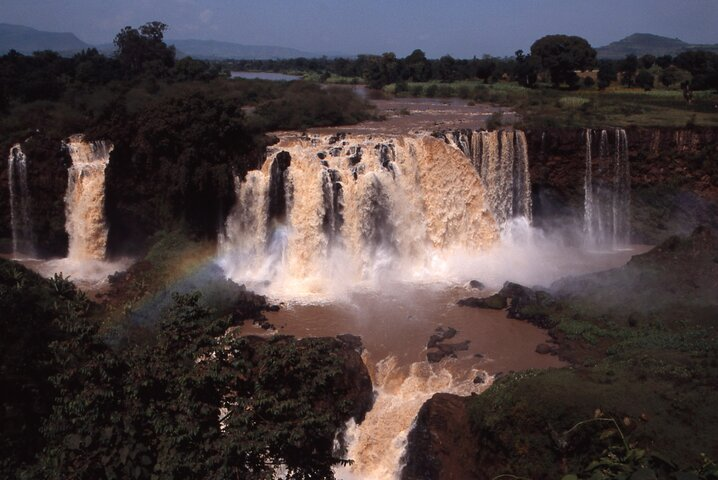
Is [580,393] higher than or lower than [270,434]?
lower

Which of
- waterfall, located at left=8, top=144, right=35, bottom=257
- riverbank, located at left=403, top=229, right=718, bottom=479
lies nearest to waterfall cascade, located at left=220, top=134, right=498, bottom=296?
riverbank, located at left=403, top=229, right=718, bottom=479

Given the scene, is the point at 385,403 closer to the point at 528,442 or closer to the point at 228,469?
the point at 528,442

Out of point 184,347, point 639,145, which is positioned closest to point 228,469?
point 184,347

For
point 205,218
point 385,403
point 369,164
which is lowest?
point 385,403

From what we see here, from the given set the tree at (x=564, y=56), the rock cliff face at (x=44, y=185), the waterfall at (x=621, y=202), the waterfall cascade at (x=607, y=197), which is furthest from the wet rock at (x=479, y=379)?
the tree at (x=564, y=56)

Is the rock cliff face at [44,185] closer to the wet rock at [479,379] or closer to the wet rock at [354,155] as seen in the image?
the wet rock at [354,155]

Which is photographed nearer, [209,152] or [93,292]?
[93,292]

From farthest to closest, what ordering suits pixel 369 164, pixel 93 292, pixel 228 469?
1. pixel 369 164
2. pixel 93 292
3. pixel 228 469

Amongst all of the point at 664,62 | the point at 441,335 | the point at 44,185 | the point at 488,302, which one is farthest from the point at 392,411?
the point at 664,62
